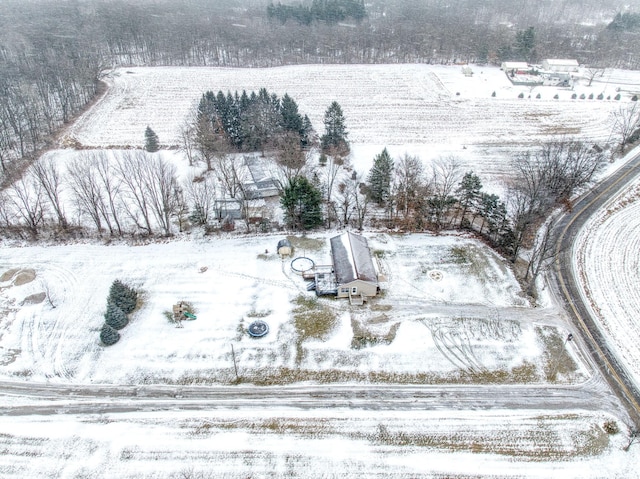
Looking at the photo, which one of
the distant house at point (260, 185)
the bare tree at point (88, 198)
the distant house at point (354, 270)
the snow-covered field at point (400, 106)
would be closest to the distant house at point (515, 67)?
the snow-covered field at point (400, 106)

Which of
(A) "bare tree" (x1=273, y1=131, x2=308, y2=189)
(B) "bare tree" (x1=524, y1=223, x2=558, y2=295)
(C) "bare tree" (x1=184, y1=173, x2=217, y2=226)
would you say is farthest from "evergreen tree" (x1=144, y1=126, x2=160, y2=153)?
(B) "bare tree" (x1=524, y1=223, x2=558, y2=295)

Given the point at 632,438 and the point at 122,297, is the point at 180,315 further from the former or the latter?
the point at 632,438

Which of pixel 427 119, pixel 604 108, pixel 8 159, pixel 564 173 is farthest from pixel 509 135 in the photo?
pixel 8 159

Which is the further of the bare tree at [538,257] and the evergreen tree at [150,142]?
the evergreen tree at [150,142]

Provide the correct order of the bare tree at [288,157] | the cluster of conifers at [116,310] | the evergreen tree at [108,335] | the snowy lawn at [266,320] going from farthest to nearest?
the bare tree at [288,157] → the cluster of conifers at [116,310] → the evergreen tree at [108,335] → the snowy lawn at [266,320]

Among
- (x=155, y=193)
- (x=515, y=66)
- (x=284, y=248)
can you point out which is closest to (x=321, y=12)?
(x=515, y=66)

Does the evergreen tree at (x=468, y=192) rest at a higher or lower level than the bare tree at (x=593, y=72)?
lower

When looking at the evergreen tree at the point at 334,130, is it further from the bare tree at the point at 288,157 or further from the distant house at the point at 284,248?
the distant house at the point at 284,248

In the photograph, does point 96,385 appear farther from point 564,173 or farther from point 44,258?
point 564,173

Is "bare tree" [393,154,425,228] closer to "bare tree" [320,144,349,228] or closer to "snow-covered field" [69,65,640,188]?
"bare tree" [320,144,349,228]
